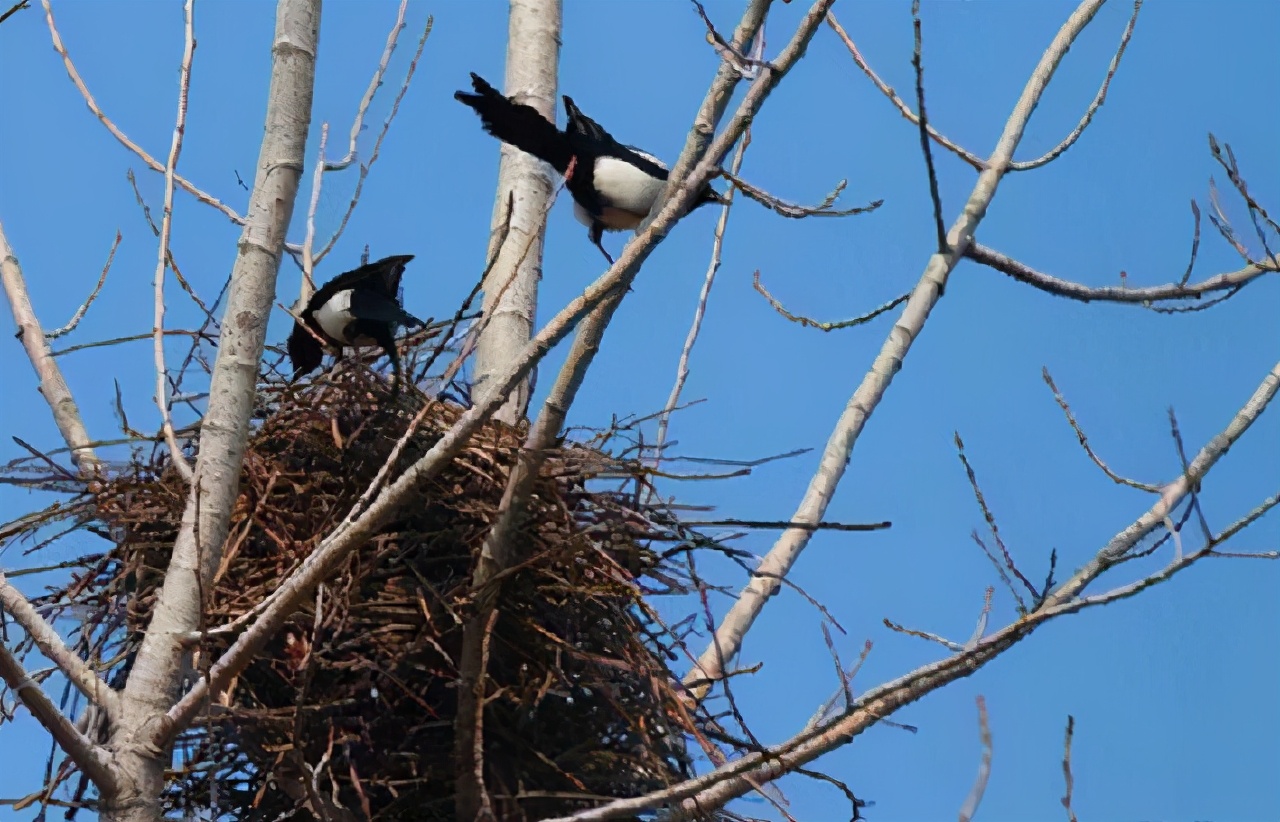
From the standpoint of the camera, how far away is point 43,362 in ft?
13.2

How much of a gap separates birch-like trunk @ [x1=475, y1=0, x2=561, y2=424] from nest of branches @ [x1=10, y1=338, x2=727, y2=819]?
81 cm

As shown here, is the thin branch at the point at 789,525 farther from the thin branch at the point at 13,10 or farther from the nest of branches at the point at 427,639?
the thin branch at the point at 13,10

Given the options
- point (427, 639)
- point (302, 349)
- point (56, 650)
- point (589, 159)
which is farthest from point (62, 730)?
point (589, 159)

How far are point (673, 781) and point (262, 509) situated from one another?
4.11 feet

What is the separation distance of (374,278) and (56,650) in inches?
68.7

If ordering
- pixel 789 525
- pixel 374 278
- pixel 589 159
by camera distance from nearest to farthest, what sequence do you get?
pixel 789 525, pixel 374 278, pixel 589 159

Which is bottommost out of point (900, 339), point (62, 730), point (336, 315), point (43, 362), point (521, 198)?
point (62, 730)

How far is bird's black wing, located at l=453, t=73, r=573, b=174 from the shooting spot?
4262 millimetres

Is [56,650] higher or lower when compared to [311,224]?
lower

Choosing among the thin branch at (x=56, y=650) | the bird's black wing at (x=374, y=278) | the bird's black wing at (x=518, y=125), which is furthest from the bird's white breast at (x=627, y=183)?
the thin branch at (x=56, y=650)

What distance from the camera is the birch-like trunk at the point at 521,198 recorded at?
14.3 feet

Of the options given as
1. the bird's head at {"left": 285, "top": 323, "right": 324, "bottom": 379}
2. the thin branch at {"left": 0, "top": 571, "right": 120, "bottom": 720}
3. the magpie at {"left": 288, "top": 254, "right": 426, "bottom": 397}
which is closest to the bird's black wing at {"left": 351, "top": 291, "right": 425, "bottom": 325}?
the magpie at {"left": 288, "top": 254, "right": 426, "bottom": 397}

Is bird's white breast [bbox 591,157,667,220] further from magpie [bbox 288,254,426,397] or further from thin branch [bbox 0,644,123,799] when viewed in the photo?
thin branch [bbox 0,644,123,799]

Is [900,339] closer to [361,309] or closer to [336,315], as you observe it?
[361,309]
